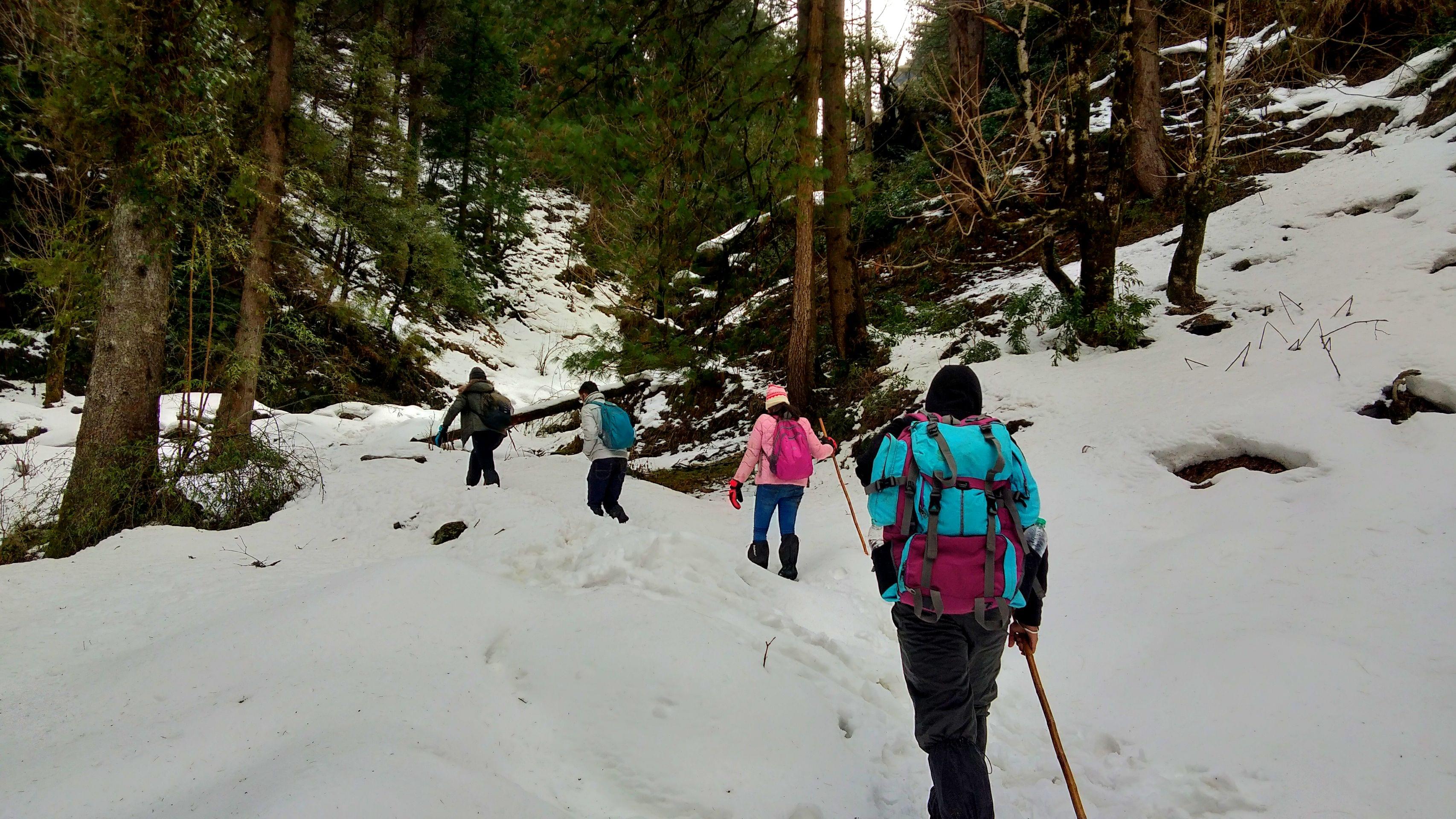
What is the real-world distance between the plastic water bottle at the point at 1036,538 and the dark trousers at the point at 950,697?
40 centimetres

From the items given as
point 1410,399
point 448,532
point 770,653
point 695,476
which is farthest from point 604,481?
point 1410,399

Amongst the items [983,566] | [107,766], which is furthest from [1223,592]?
[107,766]

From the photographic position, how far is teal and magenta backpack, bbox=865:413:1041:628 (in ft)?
8.23

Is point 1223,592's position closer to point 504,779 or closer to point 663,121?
point 504,779

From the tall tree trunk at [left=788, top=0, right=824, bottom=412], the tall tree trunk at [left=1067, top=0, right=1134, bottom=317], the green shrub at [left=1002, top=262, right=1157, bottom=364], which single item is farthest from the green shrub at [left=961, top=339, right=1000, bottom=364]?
the tall tree trunk at [left=788, top=0, right=824, bottom=412]

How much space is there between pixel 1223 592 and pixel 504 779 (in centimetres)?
440

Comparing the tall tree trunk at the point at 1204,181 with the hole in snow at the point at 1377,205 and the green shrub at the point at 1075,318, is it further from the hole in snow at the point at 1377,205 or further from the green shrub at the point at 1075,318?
the hole in snow at the point at 1377,205

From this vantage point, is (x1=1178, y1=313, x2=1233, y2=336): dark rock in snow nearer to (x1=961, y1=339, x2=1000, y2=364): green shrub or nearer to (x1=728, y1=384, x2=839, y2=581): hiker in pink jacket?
(x1=961, y1=339, x2=1000, y2=364): green shrub

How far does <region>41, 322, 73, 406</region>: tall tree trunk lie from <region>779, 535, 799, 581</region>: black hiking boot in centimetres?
1373

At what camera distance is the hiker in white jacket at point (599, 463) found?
676 cm

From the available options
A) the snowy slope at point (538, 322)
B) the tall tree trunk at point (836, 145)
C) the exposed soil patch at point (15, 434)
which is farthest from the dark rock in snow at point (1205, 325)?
the exposed soil patch at point (15, 434)

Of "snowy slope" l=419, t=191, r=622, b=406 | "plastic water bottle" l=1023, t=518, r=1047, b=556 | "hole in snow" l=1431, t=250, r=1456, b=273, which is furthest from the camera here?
"snowy slope" l=419, t=191, r=622, b=406

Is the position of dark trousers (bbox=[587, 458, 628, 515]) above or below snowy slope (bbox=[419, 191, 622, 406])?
below

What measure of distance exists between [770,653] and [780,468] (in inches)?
84.1
